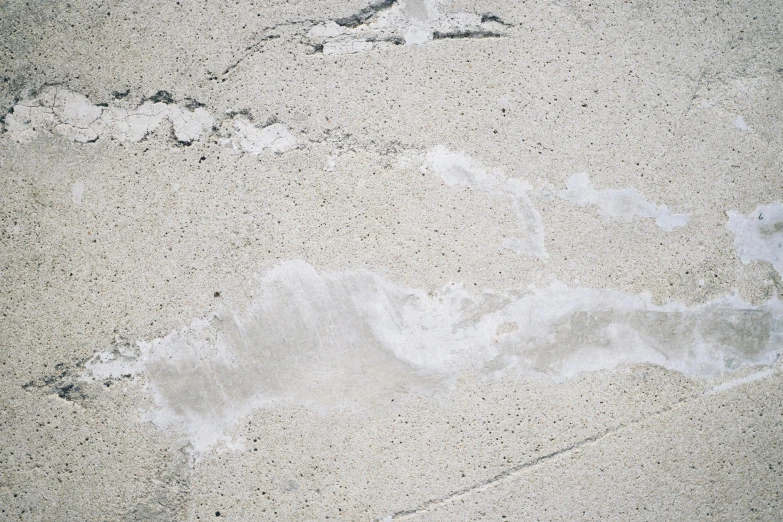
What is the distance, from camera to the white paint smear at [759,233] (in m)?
3.13

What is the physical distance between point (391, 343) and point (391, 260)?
48 centimetres

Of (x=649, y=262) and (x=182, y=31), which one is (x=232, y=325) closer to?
(x=182, y=31)

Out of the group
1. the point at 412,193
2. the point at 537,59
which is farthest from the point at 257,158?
the point at 537,59

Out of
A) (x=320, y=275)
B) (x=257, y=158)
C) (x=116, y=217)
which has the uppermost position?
(x=257, y=158)

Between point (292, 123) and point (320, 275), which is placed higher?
point (292, 123)

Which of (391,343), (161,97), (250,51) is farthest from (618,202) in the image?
(161,97)

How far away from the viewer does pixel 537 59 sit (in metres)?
3.10

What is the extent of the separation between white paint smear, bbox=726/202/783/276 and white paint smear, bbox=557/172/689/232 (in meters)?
0.31

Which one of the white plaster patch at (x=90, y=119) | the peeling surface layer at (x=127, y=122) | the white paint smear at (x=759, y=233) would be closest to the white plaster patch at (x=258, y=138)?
the peeling surface layer at (x=127, y=122)

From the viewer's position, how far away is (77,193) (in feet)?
10.2

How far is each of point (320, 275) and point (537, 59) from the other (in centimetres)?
175

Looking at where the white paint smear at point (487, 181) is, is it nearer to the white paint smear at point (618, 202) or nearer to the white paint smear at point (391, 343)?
the white paint smear at point (618, 202)

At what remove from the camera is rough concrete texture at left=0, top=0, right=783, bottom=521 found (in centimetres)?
310

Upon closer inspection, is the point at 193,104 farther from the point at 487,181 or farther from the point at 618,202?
the point at 618,202
